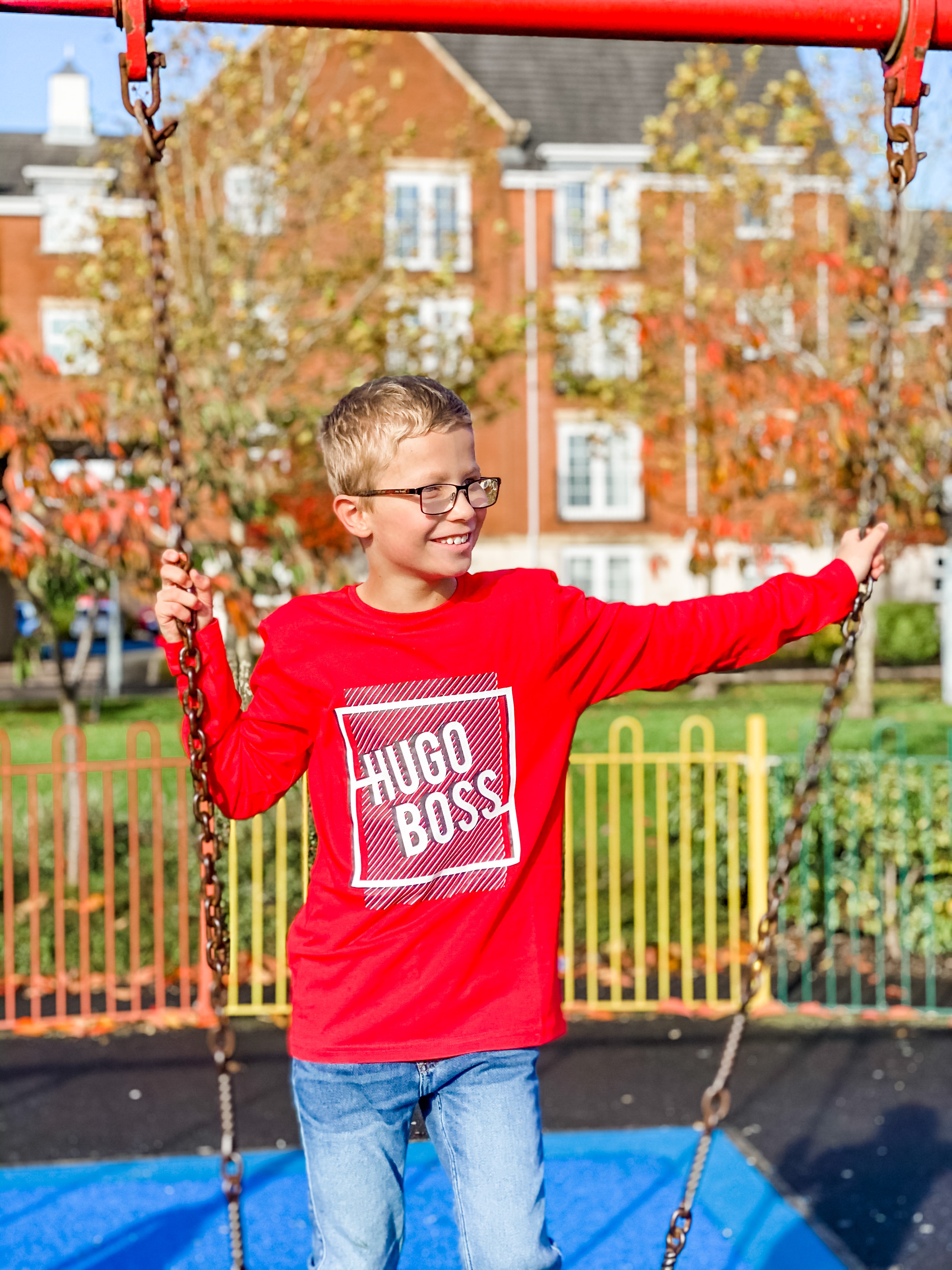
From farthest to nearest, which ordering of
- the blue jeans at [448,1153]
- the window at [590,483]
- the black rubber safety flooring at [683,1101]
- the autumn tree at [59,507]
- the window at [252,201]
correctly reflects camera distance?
the window at [590,483] → the window at [252,201] → the autumn tree at [59,507] → the black rubber safety flooring at [683,1101] → the blue jeans at [448,1153]

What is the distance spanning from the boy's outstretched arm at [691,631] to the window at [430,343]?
710 centimetres

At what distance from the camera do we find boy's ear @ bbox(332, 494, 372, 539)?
2080mm

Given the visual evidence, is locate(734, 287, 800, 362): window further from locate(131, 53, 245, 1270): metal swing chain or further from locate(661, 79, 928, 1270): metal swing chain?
locate(131, 53, 245, 1270): metal swing chain

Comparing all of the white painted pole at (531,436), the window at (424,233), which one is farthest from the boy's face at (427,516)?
the white painted pole at (531,436)

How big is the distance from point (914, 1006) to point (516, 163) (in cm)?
2050

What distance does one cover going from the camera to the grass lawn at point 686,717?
1012 centimetres

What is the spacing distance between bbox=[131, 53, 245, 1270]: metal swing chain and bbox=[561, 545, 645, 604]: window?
926 inches

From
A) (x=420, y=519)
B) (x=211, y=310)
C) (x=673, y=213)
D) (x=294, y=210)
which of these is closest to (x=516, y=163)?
(x=673, y=213)

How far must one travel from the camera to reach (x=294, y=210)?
32.4 ft

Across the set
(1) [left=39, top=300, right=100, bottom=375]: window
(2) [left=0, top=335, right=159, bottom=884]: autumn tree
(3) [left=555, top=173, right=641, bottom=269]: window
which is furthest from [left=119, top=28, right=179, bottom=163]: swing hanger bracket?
(3) [left=555, top=173, right=641, bottom=269]: window

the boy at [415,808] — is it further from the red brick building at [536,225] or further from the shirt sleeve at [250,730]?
the red brick building at [536,225]

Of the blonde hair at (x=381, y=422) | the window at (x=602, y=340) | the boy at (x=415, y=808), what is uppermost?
the window at (x=602, y=340)

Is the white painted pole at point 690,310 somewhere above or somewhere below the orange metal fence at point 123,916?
above

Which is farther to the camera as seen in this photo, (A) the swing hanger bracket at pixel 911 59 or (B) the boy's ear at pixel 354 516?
(A) the swing hanger bracket at pixel 911 59
